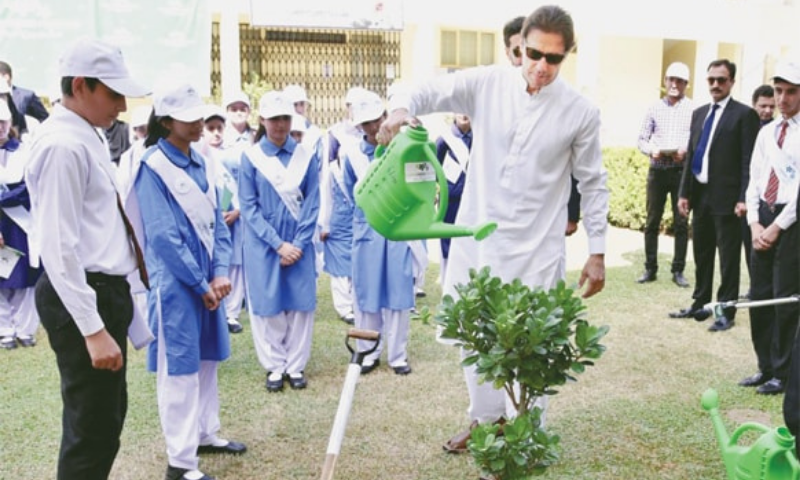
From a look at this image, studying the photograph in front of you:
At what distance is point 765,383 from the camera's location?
495 centimetres

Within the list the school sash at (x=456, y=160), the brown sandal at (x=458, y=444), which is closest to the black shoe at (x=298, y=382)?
the brown sandal at (x=458, y=444)

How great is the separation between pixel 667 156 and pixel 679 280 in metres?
1.31

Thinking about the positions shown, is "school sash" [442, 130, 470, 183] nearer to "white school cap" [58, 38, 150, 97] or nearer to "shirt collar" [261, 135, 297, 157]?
"shirt collar" [261, 135, 297, 157]

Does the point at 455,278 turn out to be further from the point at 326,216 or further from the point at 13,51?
the point at 13,51

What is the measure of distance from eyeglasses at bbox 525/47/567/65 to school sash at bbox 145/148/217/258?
1.67 m

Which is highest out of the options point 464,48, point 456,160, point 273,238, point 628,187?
point 464,48

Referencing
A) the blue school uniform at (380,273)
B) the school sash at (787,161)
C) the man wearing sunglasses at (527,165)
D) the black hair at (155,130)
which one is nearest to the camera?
the man wearing sunglasses at (527,165)

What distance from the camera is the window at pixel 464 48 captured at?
1748 cm

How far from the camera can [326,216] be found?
6.70m

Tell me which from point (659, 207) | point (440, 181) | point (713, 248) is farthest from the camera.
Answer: point (659, 207)

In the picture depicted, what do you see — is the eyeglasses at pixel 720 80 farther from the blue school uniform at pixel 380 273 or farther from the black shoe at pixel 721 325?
the blue school uniform at pixel 380 273

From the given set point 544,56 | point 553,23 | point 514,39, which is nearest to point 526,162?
point 544,56

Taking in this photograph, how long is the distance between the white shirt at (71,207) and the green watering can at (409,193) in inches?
39.6

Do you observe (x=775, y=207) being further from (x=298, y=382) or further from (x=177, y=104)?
(x=177, y=104)
